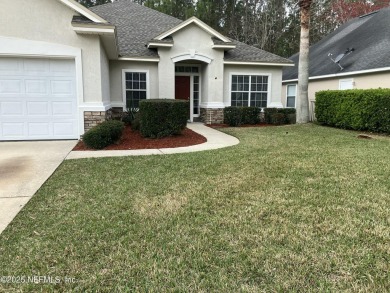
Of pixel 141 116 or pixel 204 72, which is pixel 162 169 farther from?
pixel 204 72

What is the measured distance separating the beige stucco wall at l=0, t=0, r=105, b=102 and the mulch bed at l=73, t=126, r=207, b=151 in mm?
1666

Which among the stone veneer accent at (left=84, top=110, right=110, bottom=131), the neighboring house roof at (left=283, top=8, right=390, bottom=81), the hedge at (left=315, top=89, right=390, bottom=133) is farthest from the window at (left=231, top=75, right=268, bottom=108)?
the stone veneer accent at (left=84, top=110, right=110, bottom=131)

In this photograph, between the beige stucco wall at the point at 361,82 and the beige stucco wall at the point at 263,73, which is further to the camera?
the beige stucco wall at the point at 263,73

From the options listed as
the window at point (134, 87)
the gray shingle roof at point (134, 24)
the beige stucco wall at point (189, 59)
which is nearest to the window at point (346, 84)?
the beige stucco wall at point (189, 59)

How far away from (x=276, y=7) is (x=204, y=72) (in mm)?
19859

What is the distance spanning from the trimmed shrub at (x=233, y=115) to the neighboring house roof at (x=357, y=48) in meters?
5.96

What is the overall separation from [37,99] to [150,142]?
374 centimetres

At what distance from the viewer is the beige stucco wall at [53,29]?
28.2 feet

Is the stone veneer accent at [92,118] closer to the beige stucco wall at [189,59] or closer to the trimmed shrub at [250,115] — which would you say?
the beige stucco wall at [189,59]

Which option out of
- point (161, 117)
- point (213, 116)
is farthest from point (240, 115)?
point (161, 117)

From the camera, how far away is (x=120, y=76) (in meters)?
13.8

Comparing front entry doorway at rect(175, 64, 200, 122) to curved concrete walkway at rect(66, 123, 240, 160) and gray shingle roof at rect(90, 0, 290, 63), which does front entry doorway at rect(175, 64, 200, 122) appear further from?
curved concrete walkway at rect(66, 123, 240, 160)

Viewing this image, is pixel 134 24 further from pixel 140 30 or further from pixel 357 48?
pixel 357 48

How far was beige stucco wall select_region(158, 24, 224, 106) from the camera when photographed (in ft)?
45.4
